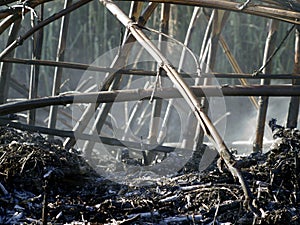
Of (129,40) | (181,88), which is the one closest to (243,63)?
(129,40)

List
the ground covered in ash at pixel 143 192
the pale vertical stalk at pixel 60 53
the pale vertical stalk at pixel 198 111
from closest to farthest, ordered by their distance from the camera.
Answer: the pale vertical stalk at pixel 198 111, the ground covered in ash at pixel 143 192, the pale vertical stalk at pixel 60 53

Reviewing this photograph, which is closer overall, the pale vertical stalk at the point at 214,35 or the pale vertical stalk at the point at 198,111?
the pale vertical stalk at the point at 198,111

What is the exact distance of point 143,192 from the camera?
108 cm

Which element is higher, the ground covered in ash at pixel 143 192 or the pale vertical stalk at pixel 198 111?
the pale vertical stalk at pixel 198 111

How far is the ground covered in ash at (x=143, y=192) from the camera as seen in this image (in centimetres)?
95

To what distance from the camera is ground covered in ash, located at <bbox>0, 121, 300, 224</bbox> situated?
95 cm

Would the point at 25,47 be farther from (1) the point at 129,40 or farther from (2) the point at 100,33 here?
(1) the point at 129,40

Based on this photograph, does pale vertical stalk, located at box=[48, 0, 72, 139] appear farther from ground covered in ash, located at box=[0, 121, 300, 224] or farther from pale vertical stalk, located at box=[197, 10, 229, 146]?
ground covered in ash, located at box=[0, 121, 300, 224]

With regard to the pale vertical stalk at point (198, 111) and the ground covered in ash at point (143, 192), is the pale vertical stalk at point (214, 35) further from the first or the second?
the pale vertical stalk at point (198, 111)

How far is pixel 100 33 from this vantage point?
150 inches

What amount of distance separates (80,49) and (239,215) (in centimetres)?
321

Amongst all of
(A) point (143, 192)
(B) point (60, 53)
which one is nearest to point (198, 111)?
(A) point (143, 192)

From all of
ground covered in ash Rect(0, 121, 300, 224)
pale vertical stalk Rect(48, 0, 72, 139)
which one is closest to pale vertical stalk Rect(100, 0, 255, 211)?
ground covered in ash Rect(0, 121, 300, 224)

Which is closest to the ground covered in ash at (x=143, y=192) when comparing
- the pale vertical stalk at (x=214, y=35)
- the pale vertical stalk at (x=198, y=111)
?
the pale vertical stalk at (x=198, y=111)
